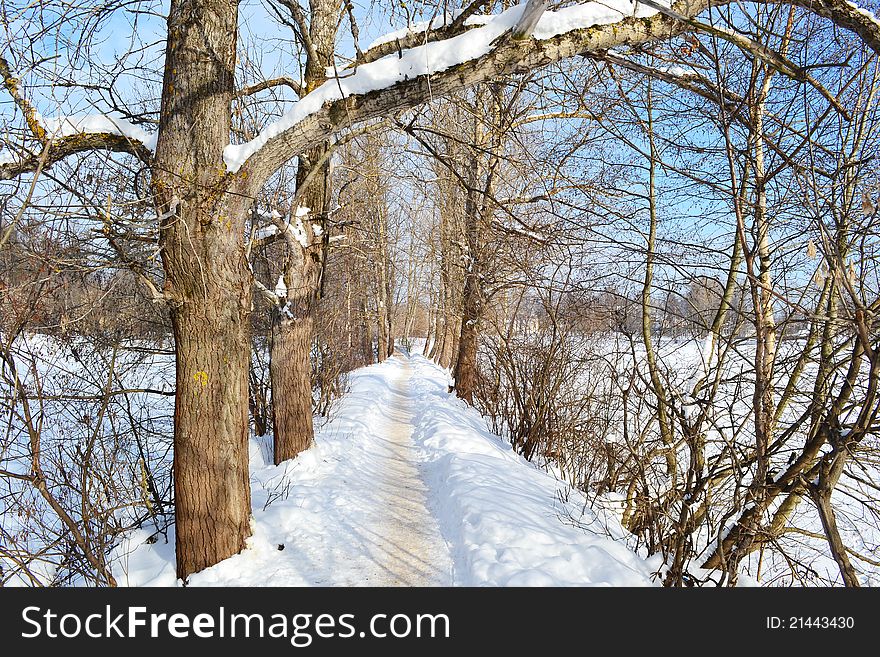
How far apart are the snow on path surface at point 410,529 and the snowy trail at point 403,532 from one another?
0.04 ft

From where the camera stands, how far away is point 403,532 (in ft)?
15.2

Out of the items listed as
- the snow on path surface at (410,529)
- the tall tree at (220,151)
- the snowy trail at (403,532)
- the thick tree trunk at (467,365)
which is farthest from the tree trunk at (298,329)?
the thick tree trunk at (467,365)

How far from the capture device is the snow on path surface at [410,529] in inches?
143

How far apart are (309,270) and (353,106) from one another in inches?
138

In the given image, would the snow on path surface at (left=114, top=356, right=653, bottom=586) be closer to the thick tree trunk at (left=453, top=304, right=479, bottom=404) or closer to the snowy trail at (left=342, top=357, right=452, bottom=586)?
the snowy trail at (left=342, top=357, right=452, bottom=586)

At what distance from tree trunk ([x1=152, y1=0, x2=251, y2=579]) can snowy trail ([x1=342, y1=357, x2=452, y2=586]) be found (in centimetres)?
129

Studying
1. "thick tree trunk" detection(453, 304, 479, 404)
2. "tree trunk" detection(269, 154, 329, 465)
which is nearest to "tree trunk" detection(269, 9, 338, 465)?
"tree trunk" detection(269, 154, 329, 465)

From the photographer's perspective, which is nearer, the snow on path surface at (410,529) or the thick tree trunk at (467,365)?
the snow on path surface at (410,529)

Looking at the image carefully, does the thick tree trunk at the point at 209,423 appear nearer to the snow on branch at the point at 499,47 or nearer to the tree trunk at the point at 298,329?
the snow on branch at the point at 499,47

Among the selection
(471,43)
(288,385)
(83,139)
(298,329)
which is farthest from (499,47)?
(288,385)

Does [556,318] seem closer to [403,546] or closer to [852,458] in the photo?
[403,546]
